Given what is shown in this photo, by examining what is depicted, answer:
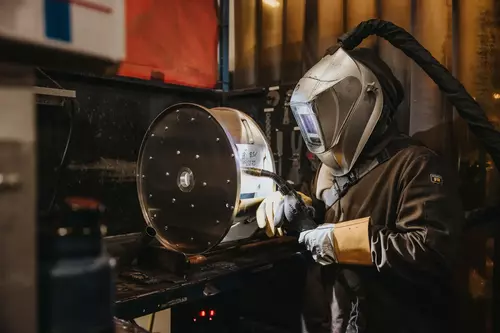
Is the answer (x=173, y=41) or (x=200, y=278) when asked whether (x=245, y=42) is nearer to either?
(x=173, y=41)

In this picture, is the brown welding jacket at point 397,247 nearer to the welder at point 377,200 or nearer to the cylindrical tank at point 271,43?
the welder at point 377,200

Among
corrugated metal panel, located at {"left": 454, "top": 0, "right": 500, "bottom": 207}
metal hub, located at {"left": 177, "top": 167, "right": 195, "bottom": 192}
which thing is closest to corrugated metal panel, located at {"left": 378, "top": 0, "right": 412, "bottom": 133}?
corrugated metal panel, located at {"left": 454, "top": 0, "right": 500, "bottom": 207}

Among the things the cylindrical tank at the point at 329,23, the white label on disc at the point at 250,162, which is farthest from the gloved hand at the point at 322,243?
the cylindrical tank at the point at 329,23

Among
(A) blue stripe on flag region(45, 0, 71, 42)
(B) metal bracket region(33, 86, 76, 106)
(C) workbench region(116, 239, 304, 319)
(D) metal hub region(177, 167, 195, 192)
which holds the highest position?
(B) metal bracket region(33, 86, 76, 106)

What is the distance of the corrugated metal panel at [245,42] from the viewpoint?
224cm

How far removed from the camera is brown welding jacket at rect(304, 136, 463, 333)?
54.1 inches

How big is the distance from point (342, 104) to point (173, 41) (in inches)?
35.9

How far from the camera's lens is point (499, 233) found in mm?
1602

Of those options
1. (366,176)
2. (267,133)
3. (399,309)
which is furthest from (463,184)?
(267,133)

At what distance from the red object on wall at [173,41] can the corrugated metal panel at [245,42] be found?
0.36ft

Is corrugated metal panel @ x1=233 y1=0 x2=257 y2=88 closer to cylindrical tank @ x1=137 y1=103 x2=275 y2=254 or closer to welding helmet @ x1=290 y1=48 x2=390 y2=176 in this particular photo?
cylindrical tank @ x1=137 y1=103 x2=275 y2=254

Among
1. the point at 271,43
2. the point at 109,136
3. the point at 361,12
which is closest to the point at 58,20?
the point at 109,136

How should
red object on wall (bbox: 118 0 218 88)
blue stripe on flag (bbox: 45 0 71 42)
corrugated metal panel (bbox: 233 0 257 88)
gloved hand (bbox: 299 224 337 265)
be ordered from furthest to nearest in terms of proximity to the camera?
corrugated metal panel (bbox: 233 0 257 88) < red object on wall (bbox: 118 0 218 88) < gloved hand (bbox: 299 224 337 265) < blue stripe on flag (bbox: 45 0 71 42)

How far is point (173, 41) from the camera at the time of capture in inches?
81.8
